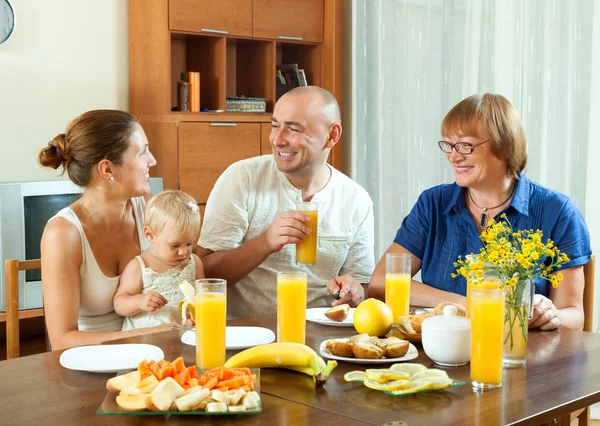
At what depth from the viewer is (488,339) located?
154cm

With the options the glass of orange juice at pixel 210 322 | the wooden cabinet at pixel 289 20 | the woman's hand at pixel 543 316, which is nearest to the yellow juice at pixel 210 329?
the glass of orange juice at pixel 210 322

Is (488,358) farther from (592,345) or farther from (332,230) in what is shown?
(332,230)

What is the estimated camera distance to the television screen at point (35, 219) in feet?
11.8

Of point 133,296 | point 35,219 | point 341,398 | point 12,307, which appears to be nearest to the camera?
point 341,398

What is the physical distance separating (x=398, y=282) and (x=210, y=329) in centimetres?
62

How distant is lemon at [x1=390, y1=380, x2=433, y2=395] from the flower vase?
0.84 ft

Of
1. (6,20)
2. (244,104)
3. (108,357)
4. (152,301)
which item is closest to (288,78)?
(244,104)

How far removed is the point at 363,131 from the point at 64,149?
2863mm

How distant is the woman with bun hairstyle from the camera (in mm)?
2210

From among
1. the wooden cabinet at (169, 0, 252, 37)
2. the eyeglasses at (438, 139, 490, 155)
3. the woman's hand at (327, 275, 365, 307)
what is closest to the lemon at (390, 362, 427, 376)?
the woman's hand at (327, 275, 365, 307)

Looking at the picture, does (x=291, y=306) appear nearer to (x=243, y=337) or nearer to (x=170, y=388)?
(x=243, y=337)

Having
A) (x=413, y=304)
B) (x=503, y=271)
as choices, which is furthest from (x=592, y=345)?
(x=413, y=304)

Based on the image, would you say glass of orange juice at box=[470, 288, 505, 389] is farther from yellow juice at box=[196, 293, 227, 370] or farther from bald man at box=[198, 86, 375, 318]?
bald man at box=[198, 86, 375, 318]

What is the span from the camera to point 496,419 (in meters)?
1.36
